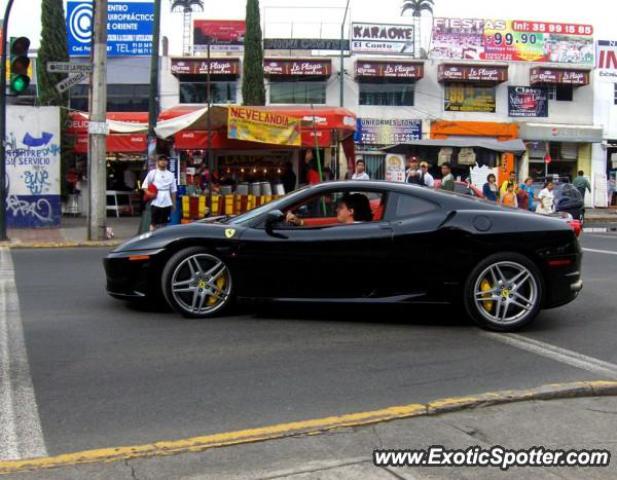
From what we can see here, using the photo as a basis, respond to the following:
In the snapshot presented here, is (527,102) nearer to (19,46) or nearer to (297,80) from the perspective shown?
(297,80)

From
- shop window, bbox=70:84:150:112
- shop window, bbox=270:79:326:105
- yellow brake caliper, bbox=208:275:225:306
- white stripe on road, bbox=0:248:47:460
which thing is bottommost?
white stripe on road, bbox=0:248:47:460

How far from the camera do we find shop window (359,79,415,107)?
33.0 meters

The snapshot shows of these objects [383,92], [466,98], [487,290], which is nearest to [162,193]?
[487,290]

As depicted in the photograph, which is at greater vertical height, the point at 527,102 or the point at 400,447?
the point at 527,102

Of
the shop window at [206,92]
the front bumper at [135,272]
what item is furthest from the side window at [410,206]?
the shop window at [206,92]

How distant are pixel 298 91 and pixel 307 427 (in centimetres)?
3000

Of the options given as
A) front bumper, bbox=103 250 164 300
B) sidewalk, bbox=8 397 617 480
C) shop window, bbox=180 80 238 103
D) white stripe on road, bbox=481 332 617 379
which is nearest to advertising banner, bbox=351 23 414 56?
shop window, bbox=180 80 238 103

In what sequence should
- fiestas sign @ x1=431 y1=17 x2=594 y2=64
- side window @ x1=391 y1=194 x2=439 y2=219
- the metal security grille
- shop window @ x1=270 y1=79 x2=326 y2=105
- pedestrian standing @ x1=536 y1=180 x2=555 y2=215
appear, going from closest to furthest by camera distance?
1. side window @ x1=391 y1=194 x2=439 y2=219
2. pedestrian standing @ x1=536 y1=180 x2=555 y2=215
3. the metal security grille
4. shop window @ x1=270 y1=79 x2=326 y2=105
5. fiestas sign @ x1=431 y1=17 x2=594 y2=64

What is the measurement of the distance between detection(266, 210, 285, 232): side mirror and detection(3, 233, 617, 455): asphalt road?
3.10ft

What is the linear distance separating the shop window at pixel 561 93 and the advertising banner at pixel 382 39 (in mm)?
6911

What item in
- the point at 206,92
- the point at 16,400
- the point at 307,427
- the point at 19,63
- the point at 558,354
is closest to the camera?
the point at 307,427

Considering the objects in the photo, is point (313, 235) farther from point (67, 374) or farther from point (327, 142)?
point (327, 142)

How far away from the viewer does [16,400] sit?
462 centimetres

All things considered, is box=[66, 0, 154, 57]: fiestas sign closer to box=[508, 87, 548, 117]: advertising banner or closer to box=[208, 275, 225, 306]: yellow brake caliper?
box=[508, 87, 548, 117]: advertising banner
